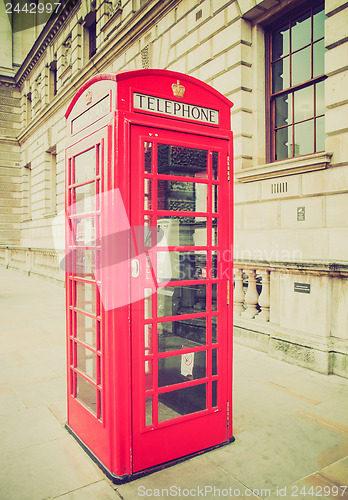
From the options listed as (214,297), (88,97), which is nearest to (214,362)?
(214,297)

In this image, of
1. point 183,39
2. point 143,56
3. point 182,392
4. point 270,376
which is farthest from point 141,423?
point 143,56

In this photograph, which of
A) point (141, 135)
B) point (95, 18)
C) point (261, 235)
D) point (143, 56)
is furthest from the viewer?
point (95, 18)

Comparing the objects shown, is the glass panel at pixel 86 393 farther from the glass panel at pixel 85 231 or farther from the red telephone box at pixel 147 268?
the glass panel at pixel 85 231

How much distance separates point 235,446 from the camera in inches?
112

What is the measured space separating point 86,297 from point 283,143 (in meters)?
5.75

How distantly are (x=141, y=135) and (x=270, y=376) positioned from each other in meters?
3.25

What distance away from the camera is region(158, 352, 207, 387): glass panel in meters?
2.79

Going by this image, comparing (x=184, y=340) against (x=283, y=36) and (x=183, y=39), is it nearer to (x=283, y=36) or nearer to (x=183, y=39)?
(x=283, y=36)

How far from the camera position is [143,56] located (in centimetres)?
1029

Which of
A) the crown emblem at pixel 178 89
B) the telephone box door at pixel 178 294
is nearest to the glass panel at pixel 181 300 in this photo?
the telephone box door at pixel 178 294

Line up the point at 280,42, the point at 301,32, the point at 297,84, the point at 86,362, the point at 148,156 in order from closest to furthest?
the point at 148,156 → the point at 86,362 → the point at 301,32 → the point at 297,84 → the point at 280,42

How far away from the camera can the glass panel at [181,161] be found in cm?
262

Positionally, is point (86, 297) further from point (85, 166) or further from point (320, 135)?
point (320, 135)

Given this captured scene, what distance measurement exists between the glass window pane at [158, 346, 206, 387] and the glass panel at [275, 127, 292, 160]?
17.2ft
